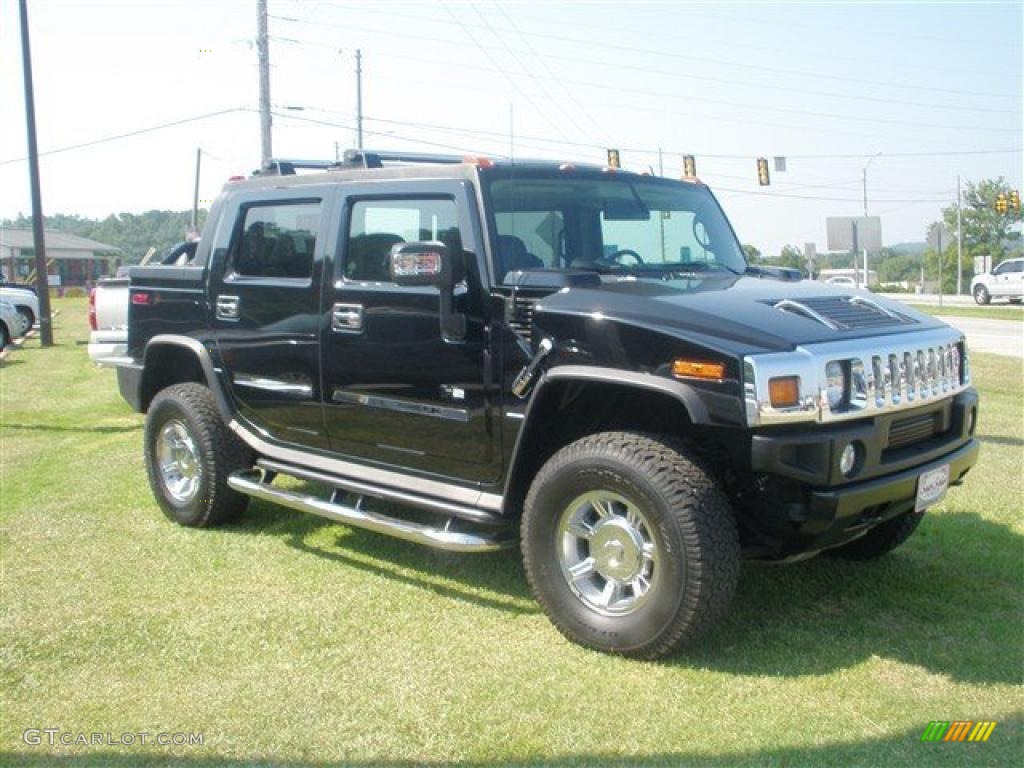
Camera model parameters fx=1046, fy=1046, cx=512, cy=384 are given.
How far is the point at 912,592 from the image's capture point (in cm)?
508

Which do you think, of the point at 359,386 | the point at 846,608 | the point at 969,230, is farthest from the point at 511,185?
the point at 969,230

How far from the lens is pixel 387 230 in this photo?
5277 millimetres

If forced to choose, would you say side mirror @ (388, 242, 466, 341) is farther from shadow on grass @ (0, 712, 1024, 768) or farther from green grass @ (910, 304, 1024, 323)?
green grass @ (910, 304, 1024, 323)

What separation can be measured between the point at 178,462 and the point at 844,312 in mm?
4247

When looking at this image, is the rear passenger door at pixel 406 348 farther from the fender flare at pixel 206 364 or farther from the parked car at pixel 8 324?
the parked car at pixel 8 324

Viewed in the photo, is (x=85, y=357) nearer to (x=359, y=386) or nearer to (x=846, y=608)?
(x=359, y=386)

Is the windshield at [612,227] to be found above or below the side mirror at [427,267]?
above

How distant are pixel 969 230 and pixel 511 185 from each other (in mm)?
82459

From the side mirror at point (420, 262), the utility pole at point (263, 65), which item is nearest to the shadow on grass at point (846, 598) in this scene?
the side mirror at point (420, 262)

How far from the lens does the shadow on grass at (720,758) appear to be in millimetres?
3471

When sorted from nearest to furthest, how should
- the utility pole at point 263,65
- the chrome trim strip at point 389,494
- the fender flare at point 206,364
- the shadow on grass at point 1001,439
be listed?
the chrome trim strip at point 389,494 < the fender flare at point 206,364 < the shadow on grass at point 1001,439 < the utility pole at point 263,65

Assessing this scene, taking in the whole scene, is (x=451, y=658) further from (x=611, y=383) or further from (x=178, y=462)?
(x=178, y=462)

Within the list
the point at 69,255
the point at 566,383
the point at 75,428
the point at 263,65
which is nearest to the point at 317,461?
the point at 566,383

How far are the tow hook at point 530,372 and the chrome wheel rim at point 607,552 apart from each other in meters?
0.53
